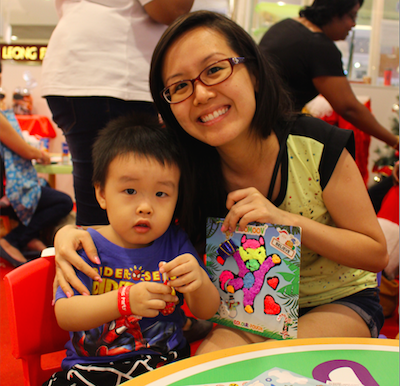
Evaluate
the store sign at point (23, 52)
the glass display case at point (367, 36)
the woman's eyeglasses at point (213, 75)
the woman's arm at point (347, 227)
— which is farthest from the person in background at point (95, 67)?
the store sign at point (23, 52)

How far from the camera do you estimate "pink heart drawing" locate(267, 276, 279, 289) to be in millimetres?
917

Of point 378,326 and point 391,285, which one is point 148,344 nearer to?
point 378,326

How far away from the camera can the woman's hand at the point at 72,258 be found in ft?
2.83

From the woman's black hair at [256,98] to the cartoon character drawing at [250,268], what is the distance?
8.6 inches

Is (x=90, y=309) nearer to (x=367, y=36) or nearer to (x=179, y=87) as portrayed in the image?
(x=179, y=87)

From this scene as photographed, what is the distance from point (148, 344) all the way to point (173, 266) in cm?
27

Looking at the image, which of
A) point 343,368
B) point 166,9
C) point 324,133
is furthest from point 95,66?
point 343,368

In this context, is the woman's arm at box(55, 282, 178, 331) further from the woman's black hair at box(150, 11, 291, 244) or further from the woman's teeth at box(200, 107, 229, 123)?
the woman's teeth at box(200, 107, 229, 123)

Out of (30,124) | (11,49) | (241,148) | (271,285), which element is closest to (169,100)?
(241,148)

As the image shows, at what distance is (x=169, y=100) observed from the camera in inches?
40.8

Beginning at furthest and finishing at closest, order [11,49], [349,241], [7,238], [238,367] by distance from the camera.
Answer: [11,49]
[7,238]
[349,241]
[238,367]

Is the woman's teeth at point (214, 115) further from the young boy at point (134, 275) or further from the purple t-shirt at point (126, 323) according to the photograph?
the purple t-shirt at point (126, 323)

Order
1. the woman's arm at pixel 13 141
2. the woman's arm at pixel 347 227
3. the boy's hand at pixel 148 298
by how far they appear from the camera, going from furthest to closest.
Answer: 1. the woman's arm at pixel 13 141
2. the woman's arm at pixel 347 227
3. the boy's hand at pixel 148 298

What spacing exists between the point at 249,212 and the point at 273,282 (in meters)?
0.19
